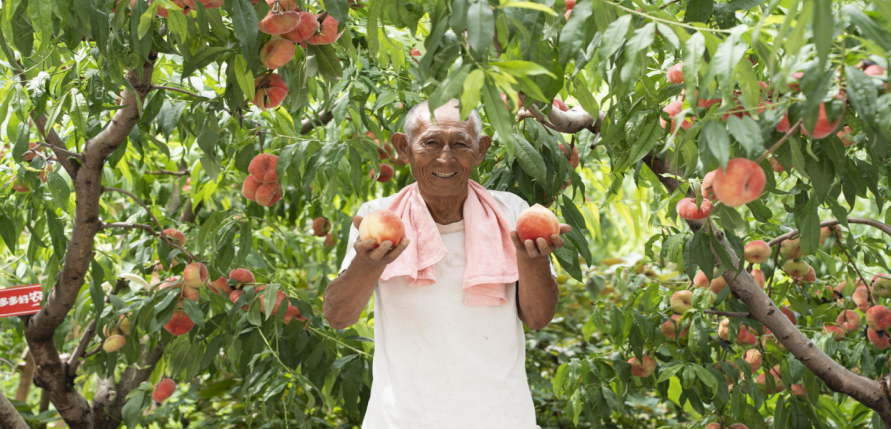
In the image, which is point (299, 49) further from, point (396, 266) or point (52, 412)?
point (52, 412)

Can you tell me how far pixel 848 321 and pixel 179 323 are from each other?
2.20 m

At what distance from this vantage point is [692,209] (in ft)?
5.33

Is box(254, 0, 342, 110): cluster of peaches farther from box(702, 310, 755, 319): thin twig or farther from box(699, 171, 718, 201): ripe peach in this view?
box(702, 310, 755, 319): thin twig

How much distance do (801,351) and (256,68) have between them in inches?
65.6

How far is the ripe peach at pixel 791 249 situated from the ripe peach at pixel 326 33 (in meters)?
1.72

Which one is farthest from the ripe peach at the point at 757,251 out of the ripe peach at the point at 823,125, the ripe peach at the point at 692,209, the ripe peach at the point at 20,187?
the ripe peach at the point at 20,187

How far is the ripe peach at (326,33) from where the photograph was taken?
1.59 m

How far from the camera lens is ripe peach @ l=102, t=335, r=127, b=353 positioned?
7.76 feet

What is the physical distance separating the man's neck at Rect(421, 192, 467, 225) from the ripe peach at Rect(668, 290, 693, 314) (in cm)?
98

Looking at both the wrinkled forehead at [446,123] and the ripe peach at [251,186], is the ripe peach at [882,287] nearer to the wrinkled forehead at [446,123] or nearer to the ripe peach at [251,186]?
the wrinkled forehead at [446,123]

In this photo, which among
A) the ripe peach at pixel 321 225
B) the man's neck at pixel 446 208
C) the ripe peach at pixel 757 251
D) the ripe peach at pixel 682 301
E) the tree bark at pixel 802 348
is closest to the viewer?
the man's neck at pixel 446 208

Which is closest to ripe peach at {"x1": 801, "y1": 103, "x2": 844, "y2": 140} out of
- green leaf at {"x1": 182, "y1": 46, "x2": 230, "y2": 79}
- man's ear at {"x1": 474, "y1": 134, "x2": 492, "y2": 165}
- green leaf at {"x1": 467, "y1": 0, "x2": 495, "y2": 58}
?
green leaf at {"x1": 467, "y1": 0, "x2": 495, "y2": 58}

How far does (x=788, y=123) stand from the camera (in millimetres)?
1017

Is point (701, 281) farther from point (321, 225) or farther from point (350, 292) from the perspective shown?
point (321, 225)
